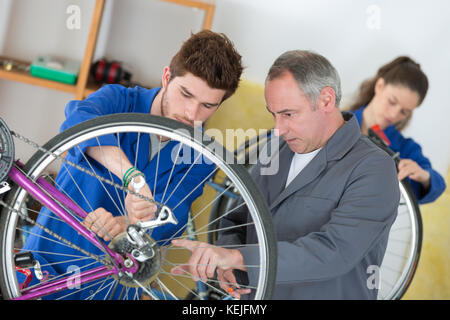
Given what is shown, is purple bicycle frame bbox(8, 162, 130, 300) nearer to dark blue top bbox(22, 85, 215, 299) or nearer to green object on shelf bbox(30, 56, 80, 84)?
dark blue top bbox(22, 85, 215, 299)

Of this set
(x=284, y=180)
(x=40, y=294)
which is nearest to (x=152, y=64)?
(x=284, y=180)

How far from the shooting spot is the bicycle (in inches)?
58.2

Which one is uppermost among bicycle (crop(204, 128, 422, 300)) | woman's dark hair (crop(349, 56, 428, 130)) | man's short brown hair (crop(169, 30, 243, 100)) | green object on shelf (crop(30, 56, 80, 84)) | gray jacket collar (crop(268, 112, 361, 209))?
woman's dark hair (crop(349, 56, 428, 130))

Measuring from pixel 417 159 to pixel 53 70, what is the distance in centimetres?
129

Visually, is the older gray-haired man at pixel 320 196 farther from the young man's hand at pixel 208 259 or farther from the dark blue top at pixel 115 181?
the dark blue top at pixel 115 181

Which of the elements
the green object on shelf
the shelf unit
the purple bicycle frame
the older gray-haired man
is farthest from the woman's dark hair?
the purple bicycle frame

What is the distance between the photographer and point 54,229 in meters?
0.99

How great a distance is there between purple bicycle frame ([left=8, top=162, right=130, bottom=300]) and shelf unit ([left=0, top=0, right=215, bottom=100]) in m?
0.78

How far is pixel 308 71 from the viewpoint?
0.90 metres

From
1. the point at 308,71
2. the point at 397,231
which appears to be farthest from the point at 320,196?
the point at 397,231

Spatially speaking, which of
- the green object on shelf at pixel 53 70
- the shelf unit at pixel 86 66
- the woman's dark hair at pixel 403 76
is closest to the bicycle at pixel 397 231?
the woman's dark hair at pixel 403 76

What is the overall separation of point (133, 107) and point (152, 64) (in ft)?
2.39

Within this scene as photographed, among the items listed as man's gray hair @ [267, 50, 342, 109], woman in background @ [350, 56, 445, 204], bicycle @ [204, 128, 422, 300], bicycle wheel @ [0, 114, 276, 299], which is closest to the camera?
bicycle wheel @ [0, 114, 276, 299]
